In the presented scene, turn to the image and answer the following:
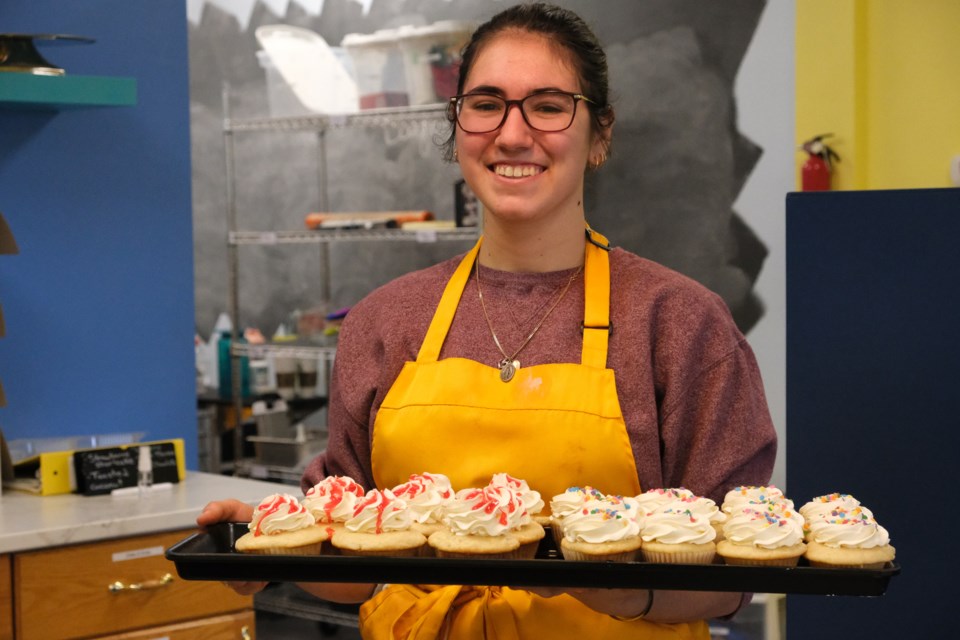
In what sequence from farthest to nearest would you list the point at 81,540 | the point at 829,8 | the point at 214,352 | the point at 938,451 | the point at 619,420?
the point at 214,352
the point at 829,8
the point at 81,540
the point at 938,451
the point at 619,420

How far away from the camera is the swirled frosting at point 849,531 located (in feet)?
5.24

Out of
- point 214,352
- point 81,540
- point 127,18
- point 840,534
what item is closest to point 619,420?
point 840,534

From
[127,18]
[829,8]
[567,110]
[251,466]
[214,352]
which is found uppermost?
[829,8]

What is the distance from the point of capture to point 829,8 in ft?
16.4

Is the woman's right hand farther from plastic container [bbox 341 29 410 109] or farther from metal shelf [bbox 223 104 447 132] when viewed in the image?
plastic container [bbox 341 29 410 109]

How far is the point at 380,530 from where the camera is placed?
1.67m

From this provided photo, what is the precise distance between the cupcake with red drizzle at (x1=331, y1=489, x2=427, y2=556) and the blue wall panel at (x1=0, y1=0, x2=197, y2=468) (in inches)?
72.4

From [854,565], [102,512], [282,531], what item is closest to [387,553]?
[282,531]

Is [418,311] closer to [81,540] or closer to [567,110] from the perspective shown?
[567,110]

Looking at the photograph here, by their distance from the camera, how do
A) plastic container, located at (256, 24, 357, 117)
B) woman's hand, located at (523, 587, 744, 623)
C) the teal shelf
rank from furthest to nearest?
plastic container, located at (256, 24, 357, 117)
the teal shelf
woman's hand, located at (523, 587, 744, 623)

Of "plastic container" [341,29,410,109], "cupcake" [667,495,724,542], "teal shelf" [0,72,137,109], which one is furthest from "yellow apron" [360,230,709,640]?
"plastic container" [341,29,410,109]

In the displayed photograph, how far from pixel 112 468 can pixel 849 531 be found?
6.71ft

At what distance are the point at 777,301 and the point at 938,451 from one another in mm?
3018

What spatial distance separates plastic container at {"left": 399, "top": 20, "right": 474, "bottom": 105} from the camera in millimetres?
5020
